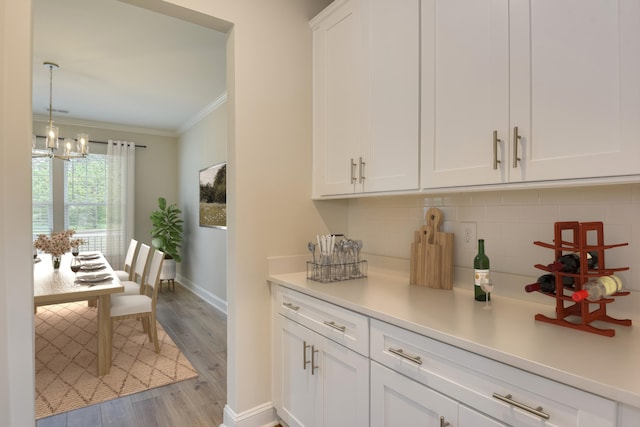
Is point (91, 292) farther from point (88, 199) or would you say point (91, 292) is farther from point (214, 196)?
point (88, 199)

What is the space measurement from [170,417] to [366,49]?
2.46m

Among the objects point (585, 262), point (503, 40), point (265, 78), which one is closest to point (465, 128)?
point (503, 40)

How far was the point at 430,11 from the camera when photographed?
150cm

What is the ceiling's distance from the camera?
259cm

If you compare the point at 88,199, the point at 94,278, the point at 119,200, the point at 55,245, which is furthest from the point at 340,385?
the point at 88,199

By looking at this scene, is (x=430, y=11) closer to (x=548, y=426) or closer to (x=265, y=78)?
(x=265, y=78)

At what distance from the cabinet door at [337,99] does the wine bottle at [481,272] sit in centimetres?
73

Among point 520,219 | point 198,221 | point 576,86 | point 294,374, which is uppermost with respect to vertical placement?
point 576,86

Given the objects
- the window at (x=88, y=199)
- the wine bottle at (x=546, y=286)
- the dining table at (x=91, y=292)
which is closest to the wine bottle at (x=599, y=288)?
the wine bottle at (x=546, y=286)

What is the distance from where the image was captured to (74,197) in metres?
5.39

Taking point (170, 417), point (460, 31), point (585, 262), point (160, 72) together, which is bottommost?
point (170, 417)

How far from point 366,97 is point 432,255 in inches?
34.4

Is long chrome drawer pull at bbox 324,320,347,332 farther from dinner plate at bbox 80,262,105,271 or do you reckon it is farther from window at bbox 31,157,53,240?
window at bbox 31,157,53,240

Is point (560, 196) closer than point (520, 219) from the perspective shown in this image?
Yes
